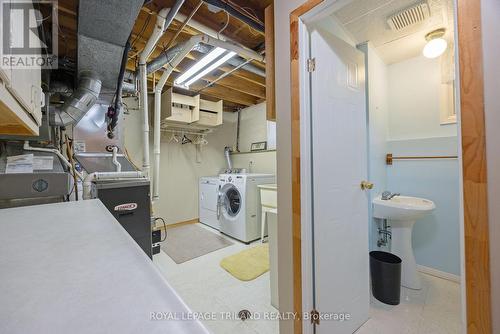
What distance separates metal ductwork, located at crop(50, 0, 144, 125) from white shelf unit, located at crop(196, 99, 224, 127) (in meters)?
1.36

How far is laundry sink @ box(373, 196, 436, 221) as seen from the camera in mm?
1647

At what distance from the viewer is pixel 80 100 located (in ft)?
6.38

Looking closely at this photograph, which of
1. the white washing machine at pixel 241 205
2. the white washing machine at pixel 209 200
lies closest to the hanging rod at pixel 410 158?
the white washing machine at pixel 241 205

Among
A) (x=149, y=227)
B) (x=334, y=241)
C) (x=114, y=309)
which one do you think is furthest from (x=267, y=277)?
(x=114, y=309)

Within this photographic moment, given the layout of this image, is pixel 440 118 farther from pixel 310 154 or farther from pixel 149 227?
pixel 149 227

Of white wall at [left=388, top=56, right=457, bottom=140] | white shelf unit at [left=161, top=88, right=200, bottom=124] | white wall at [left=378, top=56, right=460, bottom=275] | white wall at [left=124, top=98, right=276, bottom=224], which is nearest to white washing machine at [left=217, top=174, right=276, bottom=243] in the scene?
white wall at [left=124, top=98, right=276, bottom=224]

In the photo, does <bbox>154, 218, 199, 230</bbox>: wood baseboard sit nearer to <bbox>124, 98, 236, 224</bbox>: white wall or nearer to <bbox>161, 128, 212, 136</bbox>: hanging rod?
<bbox>124, 98, 236, 224</bbox>: white wall

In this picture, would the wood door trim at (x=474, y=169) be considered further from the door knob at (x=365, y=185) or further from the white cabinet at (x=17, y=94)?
the white cabinet at (x=17, y=94)

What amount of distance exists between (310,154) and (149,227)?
175 centimetres

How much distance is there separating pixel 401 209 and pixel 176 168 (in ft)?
11.5

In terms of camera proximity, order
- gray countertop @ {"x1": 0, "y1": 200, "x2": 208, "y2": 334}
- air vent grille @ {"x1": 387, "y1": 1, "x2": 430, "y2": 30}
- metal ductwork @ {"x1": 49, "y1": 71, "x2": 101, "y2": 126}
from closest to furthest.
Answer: gray countertop @ {"x1": 0, "y1": 200, "x2": 208, "y2": 334}
air vent grille @ {"x1": 387, "y1": 1, "x2": 430, "y2": 30}
metal ductwork @ {"x1": 49, "y1": 71, "x2": 101, "y2": 126}

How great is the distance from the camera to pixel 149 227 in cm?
206

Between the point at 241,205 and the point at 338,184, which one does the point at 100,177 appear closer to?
the point at 241,205

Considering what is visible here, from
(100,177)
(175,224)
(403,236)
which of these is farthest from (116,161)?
(403,236)
